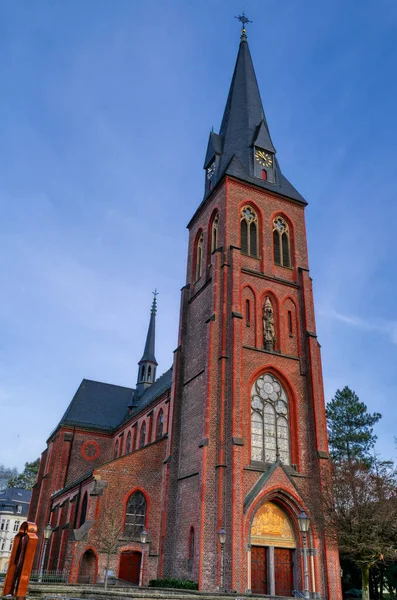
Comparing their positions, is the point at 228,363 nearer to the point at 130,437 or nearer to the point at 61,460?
the point at 130,437

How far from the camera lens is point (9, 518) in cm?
6581

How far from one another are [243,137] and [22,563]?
31.3 meters

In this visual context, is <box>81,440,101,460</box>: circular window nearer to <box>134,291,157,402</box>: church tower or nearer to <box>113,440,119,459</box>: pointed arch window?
<box>113,440,119,459</box>: pointed arch window

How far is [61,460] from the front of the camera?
45.4m

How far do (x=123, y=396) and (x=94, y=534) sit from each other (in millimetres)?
28377

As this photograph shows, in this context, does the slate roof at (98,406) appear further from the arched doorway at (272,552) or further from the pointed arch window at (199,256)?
the arched doorway at (272,552)

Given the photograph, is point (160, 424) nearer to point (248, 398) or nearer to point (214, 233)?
point (248, 398)

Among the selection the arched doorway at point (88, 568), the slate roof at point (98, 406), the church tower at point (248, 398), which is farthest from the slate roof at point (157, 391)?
the arched doorway at point (88, 568)

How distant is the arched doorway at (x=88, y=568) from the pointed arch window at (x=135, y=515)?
2.25 metres

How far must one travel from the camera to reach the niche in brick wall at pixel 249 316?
2775 centimetres

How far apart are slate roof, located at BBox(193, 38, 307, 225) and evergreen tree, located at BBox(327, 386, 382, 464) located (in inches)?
794

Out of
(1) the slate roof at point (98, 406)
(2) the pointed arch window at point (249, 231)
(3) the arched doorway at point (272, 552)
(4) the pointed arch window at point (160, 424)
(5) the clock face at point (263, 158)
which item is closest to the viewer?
(3) the arched doorway at point (272, 552)

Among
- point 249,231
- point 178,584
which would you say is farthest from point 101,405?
point 178,584

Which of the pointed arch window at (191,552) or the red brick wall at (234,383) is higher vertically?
the red brick wall at (234,383)
